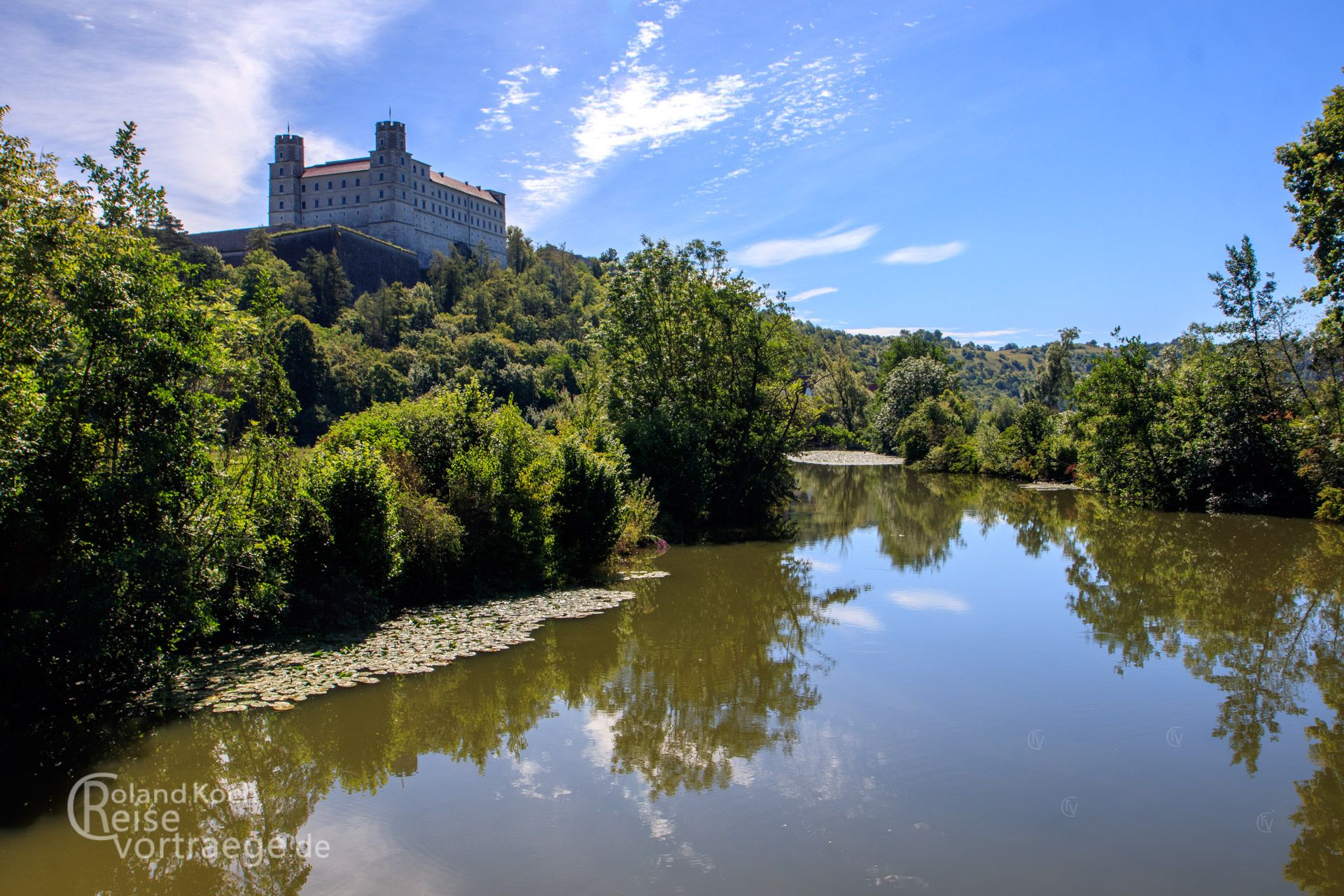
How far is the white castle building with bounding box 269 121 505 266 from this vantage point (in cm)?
9769

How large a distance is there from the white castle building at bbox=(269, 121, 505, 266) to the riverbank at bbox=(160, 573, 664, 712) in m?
93.7

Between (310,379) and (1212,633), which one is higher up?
(310,379)

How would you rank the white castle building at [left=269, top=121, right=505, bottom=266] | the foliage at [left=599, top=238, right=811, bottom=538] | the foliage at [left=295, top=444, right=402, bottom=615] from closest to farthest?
the foliage at [left=295, top=444, right=402, bottom=615], the foliage at [left=599, top=238, right=811, bottom=538], the white castle building at [left=269, top=121, right=505, bottom=266]

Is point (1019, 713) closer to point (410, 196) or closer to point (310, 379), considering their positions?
point (310, 379)

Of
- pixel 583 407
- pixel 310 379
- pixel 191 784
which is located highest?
pixel 310 379

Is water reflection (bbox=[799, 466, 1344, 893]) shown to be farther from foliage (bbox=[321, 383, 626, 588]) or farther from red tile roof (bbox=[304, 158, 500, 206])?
red tile roof (bbox=[304, 158, 500, 206])

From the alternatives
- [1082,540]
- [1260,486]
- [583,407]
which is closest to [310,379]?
[583,407]

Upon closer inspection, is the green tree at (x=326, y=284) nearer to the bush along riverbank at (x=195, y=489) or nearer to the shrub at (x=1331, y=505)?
the bush along riverbank at (x=195, y=489)

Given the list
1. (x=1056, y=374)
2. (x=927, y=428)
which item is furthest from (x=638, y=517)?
(x=1056, y=374)

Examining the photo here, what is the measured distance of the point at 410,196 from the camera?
99.4 meters

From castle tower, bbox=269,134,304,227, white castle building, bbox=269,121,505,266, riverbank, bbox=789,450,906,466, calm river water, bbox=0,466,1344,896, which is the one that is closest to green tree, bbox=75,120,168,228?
calm river water, bbox=0,466,1344,896

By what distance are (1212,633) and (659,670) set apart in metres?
9.80

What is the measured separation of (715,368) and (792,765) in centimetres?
1928

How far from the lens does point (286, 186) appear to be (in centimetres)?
10012
